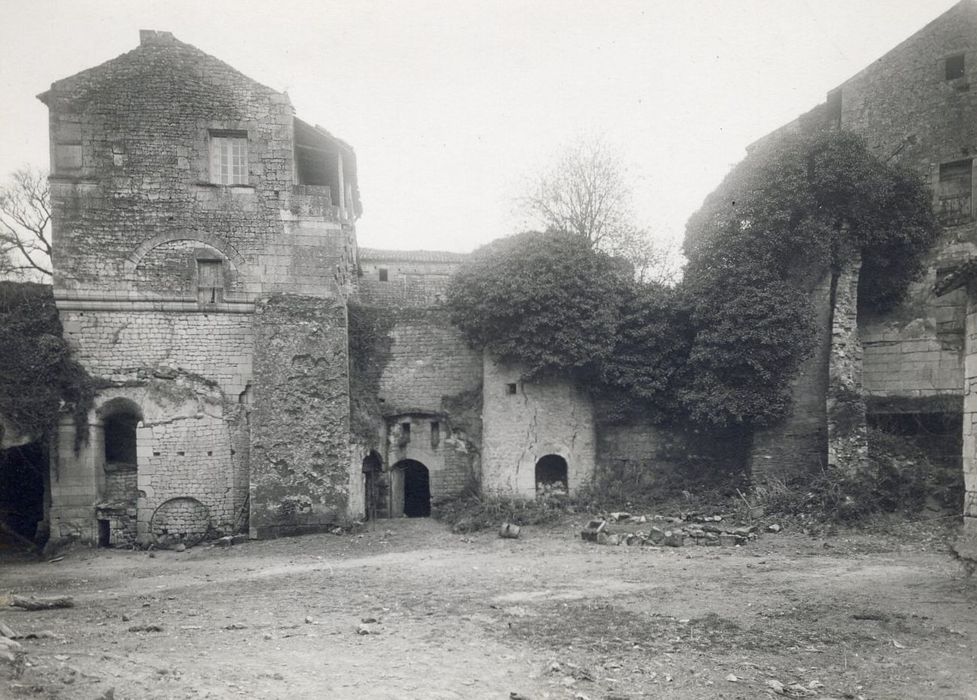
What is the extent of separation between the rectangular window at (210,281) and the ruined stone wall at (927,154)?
1594 cm

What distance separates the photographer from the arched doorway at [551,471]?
16.9 meters

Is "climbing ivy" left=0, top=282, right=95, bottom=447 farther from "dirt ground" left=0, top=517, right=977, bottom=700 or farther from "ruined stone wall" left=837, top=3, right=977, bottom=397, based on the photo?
"ruined stone wall" left=837, top=3, right=977, bottom=397

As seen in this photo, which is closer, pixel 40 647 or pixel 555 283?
pixel 40 647

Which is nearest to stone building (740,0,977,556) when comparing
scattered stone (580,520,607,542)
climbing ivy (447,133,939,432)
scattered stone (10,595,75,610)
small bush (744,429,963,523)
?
climbing ivy (447,133,939,432)

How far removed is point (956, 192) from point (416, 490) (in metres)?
15.9

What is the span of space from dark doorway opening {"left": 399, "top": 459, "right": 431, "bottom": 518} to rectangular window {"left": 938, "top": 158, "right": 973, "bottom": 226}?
15.0 meters

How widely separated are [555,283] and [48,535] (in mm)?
12827

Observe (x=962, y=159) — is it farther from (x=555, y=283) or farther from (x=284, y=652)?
(x=284, y=652)

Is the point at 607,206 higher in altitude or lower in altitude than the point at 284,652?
higher

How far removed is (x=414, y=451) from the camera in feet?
56.4

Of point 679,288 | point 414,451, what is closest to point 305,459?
point 414,451

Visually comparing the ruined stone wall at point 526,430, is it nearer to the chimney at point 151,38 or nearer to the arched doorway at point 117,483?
the arched doorway at point 117,483

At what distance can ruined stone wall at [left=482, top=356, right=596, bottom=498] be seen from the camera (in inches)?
647

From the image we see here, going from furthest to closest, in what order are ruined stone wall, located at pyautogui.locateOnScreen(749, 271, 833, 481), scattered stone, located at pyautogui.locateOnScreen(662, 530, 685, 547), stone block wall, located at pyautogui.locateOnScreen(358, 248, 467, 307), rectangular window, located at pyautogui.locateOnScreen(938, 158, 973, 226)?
stone block wall, located at pyautogui.locateOnScreen(358, 248, 467, 307), rectangular window, located at pyautogui.locateOnScreen(938, 158, 973, 226), ruined stone wall, located at pyautogui.locateOnScreen(749, 271, 833, 481), scattered stone, located at pyautogui.locateOnScreen(662, 530, 685, 547)
